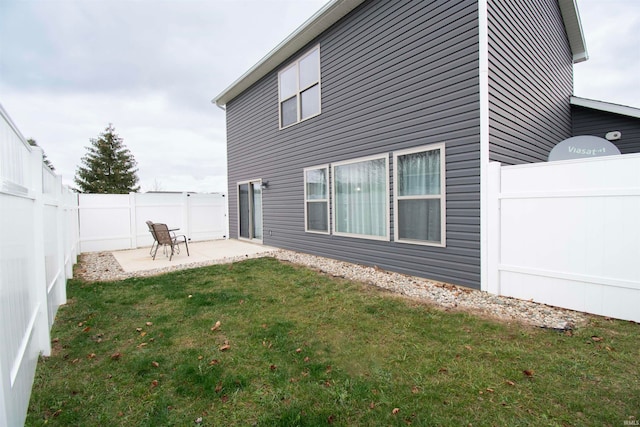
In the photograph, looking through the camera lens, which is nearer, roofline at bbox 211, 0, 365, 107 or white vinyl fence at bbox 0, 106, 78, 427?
white vinyl fence at bbox 0, 106, 78, 427

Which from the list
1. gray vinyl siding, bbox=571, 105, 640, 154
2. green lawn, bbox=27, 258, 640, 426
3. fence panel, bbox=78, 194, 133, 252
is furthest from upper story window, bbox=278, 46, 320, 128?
gray vinyl siding, bbox=571, 105, 640, 154

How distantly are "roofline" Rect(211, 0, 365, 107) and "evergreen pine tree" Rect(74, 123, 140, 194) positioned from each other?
79.2 feet

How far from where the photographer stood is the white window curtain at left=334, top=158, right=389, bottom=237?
18.2 ft

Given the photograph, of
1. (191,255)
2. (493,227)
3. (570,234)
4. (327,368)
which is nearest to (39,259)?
(327,368)

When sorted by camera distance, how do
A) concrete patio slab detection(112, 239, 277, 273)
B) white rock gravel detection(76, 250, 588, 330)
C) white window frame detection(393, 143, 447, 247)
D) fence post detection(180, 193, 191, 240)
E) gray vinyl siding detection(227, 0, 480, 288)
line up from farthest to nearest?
fence post detection(180, 193, 191, 240), concrete patio slab detection(112, 239, 277, 273), white window frame detection(393, 143, 447, 247), gray vinyl siding detection(227, 0, 480, 288), white rock gravel detection(76, 250, 588, 330)

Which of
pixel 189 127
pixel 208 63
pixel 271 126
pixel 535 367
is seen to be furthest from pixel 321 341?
pixel 189 127

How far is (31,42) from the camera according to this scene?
867 centimetres

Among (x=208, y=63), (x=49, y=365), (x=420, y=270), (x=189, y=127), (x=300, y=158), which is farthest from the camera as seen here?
(x=189, y=127)

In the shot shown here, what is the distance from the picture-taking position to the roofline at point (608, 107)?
5.78 m

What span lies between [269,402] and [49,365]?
6.77 ft

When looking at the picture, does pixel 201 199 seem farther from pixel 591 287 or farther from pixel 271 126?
pixel 591 287

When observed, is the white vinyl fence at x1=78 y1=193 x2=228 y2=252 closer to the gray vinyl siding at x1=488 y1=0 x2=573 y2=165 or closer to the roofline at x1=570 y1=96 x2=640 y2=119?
the gray vinyl siding at x1=488 y1=0 x2=573 y2=165

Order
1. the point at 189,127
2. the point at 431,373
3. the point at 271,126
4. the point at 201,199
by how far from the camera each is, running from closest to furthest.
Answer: the point at 431,373 < the point at 271,126 < the point at 201,199 < the point at 189,127

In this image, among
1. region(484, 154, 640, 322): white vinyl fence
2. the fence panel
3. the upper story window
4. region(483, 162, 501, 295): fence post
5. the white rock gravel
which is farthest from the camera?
the fence panel
